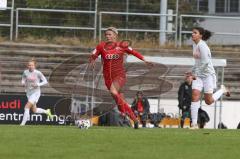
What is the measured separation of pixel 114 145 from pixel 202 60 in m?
6.60

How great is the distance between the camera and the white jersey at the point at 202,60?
20020 millimetres

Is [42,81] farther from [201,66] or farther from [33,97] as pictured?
[201,66]

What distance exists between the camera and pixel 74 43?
127 feet

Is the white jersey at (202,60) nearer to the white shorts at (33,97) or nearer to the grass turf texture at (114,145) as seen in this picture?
the grass turf texture at (114,145)

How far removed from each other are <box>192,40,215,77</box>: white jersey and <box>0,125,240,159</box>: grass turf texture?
3.72 metres

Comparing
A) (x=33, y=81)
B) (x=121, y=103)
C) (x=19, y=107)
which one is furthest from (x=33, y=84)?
(x=121, y=103)

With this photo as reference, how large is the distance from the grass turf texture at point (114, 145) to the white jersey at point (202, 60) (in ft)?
12.2

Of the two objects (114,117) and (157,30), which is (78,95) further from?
(157,30)

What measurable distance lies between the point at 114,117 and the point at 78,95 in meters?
4.06

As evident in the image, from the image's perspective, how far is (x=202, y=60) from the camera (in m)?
20.1

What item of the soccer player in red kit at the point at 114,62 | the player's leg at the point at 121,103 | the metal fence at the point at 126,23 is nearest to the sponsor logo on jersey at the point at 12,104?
the metal fence at the point at 126,23

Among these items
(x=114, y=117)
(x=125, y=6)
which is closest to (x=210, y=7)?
(x=125, y=6)

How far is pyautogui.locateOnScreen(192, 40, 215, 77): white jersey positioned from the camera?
65.7 ft

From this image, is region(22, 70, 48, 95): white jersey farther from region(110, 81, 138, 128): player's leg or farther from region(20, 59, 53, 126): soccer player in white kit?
region(110, 81, 138, 128): player's leg
